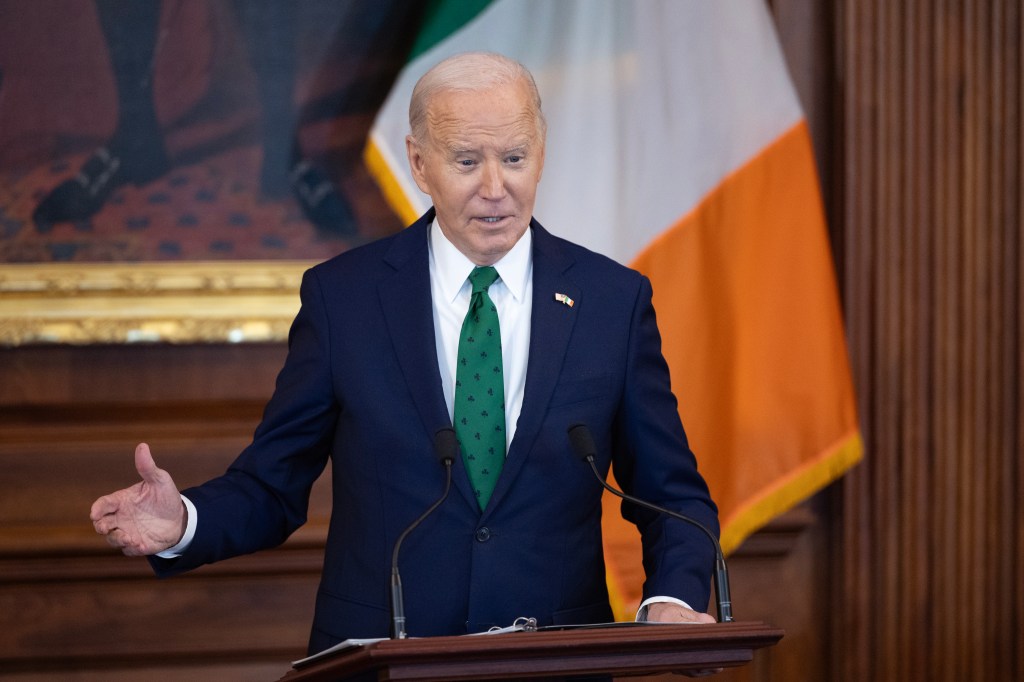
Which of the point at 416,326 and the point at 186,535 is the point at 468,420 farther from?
the point at 186,535

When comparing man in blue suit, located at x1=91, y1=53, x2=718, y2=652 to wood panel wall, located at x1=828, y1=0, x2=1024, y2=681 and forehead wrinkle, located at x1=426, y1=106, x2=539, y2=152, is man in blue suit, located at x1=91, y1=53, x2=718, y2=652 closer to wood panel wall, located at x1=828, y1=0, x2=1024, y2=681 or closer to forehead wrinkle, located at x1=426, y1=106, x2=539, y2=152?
forehead wrinkle, located at x1=426, y1=106, x2=539, y2=152

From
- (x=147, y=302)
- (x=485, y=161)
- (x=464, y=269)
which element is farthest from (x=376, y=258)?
(x=147, y=302)

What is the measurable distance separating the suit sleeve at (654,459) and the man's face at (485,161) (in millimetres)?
284

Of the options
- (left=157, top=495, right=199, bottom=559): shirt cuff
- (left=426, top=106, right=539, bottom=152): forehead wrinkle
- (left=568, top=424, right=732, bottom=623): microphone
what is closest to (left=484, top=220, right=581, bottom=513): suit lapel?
(left=568, top=424, right=732, bottom=623): microphone

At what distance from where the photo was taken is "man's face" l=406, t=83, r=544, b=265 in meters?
2.20

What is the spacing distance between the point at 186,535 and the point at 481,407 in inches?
19.2

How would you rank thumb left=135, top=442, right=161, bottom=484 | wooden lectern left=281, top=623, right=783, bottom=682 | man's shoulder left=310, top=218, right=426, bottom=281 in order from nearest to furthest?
wooden lectern left=281, top=623, right=783, bottom=682 < thumb left=135, top=442, right=161, bottom=484 < man's shoulder left=310, top=218, right=426, bottom=281

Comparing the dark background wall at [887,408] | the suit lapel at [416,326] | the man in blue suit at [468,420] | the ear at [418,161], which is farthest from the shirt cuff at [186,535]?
the dark background wall at [887,408]

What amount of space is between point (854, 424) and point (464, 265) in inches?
76.1

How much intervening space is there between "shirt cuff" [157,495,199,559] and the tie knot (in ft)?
1.84

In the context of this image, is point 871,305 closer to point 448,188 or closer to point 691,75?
point 691,75

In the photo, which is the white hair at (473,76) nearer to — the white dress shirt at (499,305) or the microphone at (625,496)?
the white dress shirt at (499,305)

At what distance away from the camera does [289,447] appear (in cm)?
232

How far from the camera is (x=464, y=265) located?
234 cm
